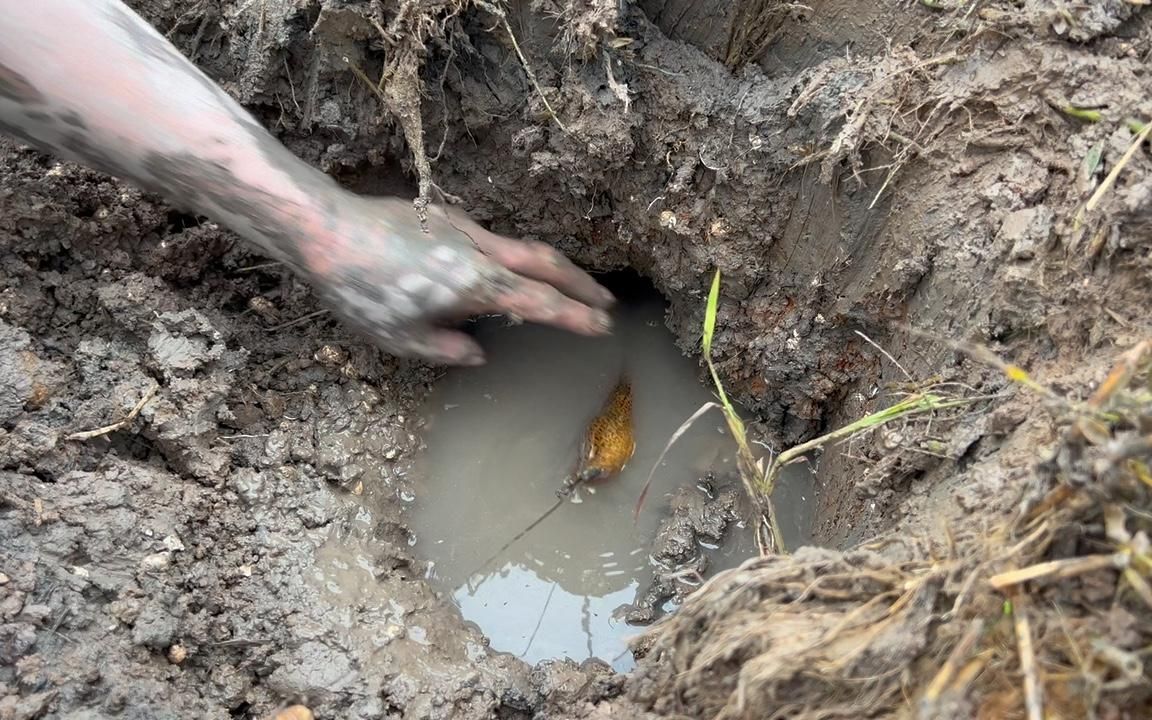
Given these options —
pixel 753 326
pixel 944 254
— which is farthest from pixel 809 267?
pixel 944 254

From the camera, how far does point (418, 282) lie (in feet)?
5.98

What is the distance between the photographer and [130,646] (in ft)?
5.66

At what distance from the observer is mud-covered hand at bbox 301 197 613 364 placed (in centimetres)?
181

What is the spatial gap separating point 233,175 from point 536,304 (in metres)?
0.76

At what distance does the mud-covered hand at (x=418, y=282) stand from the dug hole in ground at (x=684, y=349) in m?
0.35

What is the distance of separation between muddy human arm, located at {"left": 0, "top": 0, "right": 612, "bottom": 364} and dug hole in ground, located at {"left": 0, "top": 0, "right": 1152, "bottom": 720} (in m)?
0.41

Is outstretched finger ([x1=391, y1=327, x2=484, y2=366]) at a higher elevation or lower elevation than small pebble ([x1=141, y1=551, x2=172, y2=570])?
higher

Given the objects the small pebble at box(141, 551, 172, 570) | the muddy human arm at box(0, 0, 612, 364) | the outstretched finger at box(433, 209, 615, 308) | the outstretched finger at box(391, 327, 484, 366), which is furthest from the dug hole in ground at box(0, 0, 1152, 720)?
the outstretched finger at box(391, 327, 484, 366)

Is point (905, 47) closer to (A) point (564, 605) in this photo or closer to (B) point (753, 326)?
(B) point (753, 326)

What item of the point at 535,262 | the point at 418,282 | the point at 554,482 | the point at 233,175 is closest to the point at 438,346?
the point at 418,282

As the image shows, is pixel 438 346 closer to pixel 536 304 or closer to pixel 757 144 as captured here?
pixel 536 304

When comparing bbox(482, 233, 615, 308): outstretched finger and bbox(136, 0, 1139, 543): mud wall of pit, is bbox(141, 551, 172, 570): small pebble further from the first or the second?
bbox(136, 0, 1139, 543): mud wall of pit

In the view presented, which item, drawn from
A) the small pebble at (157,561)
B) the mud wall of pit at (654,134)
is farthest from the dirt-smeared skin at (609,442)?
the small pebble at (157,561)

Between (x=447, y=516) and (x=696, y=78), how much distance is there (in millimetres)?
1502
